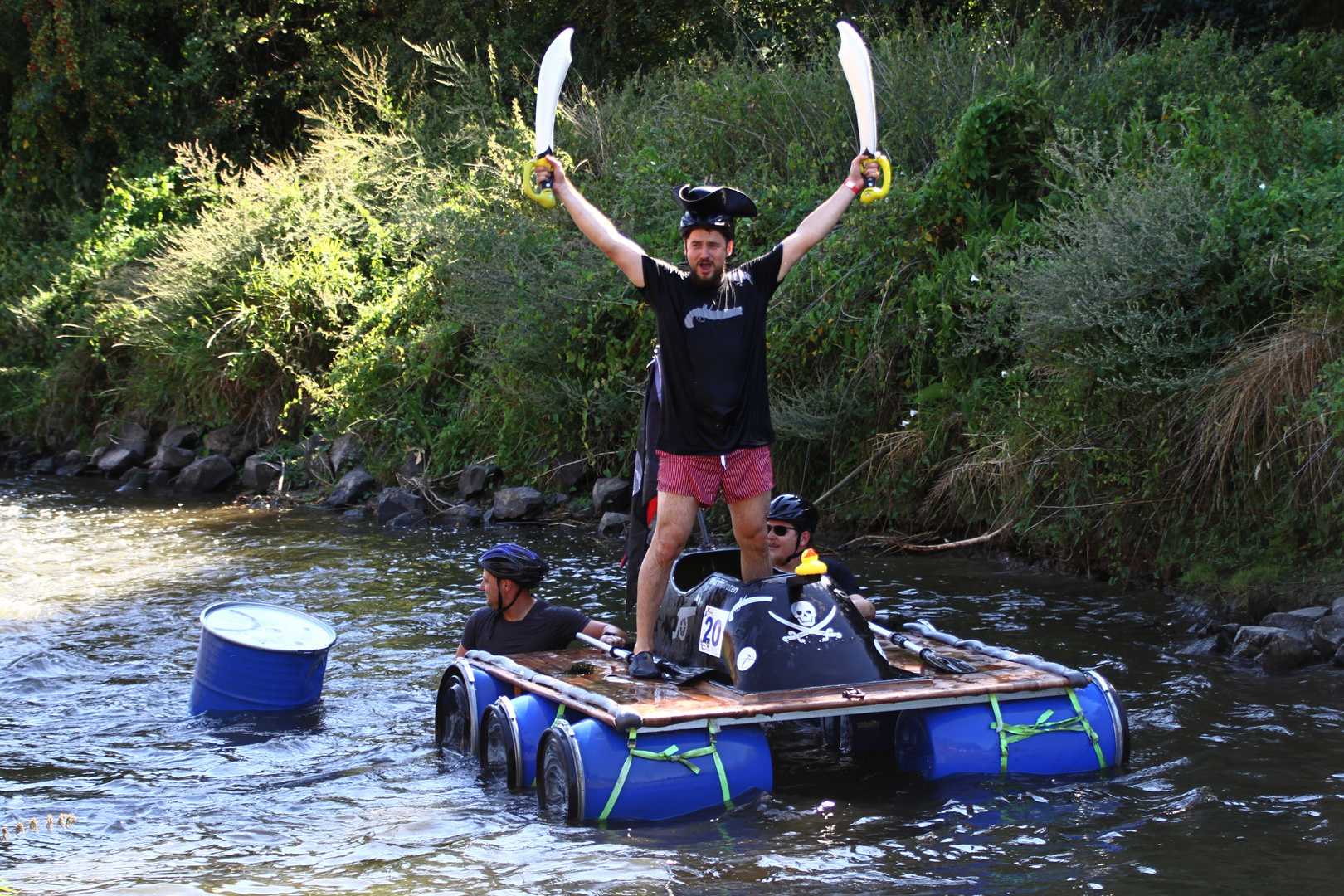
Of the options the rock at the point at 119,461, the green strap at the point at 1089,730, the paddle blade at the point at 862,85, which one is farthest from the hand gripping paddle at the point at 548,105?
the rock at the point at 119,461

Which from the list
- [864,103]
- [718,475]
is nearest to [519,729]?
[718,475]

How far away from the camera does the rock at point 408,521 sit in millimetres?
13757

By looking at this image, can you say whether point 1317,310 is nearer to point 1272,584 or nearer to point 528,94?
point 1272,584

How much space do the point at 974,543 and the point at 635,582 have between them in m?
4.04

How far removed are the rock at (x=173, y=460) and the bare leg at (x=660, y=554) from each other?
13589 millimetres

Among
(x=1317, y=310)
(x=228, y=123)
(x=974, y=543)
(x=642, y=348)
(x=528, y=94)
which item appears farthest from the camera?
(x=228, y=123)

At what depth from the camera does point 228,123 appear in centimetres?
2380

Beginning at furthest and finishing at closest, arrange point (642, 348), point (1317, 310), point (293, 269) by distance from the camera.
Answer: point (293, 269) < point (642, 348) < point (1317, 310)

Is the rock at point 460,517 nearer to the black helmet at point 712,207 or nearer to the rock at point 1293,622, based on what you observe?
the rock at point 1293,622

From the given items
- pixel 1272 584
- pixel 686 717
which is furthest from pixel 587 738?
pixel 1272 584

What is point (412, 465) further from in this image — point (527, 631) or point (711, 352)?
point (711, 352)

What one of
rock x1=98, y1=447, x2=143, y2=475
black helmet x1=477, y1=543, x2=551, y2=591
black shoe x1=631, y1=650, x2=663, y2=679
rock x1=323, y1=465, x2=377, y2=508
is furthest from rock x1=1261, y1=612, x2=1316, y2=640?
rock x1=98, y1=447, x2=143, y2=475

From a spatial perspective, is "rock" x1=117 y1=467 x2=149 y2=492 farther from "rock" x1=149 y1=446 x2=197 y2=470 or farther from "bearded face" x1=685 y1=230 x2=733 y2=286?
"bearded face" x1=685 y1=230 x2=733 y2=286

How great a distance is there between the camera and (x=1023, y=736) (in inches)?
206
